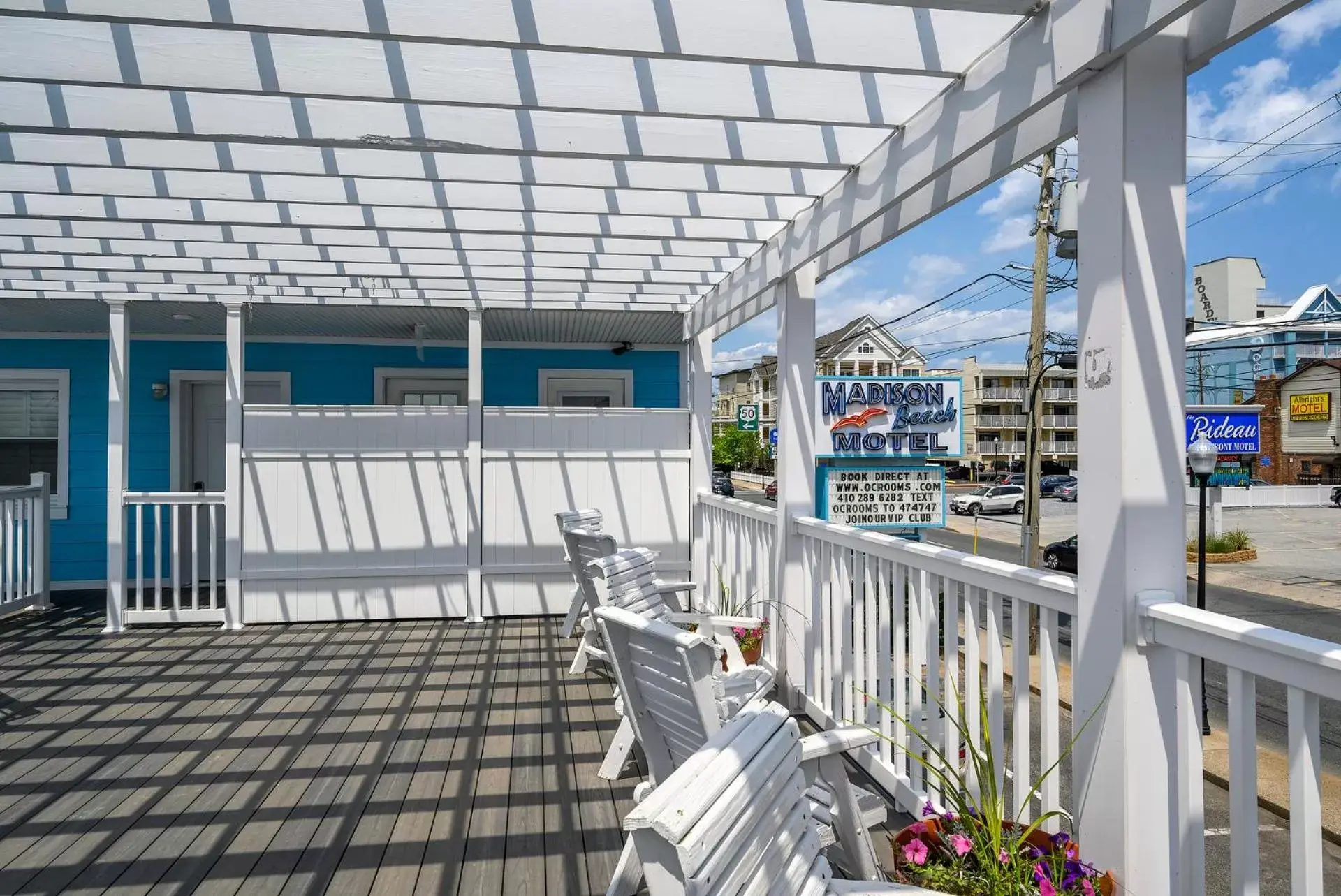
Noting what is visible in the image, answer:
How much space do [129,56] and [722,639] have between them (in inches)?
128

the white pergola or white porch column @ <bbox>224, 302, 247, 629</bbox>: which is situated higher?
the white pergola

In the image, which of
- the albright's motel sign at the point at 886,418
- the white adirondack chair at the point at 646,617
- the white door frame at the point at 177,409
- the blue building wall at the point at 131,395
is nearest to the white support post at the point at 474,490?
the blue building wall at the point at 131,395

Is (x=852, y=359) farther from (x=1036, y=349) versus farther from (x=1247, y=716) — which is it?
(x=1247, y=716)

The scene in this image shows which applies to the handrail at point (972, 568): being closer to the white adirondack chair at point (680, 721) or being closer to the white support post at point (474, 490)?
the white adirondack chair at point (680, 721)

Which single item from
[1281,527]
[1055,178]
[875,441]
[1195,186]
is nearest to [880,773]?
[875,441]

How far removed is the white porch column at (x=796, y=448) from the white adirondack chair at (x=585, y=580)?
2.44 ft

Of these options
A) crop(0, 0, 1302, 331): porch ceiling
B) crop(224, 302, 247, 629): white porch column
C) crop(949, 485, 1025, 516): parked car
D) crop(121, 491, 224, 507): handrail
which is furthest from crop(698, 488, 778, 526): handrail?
crop(949, 485, 1025, 516): parked car

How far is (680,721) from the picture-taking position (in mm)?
2197

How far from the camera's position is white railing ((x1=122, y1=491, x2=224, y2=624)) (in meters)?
5.62

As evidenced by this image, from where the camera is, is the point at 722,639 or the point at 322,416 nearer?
the point at 722,639

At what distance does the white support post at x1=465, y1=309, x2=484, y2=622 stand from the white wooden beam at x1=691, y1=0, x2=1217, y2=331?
295 cm

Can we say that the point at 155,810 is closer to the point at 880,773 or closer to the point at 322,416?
the point at 880,773

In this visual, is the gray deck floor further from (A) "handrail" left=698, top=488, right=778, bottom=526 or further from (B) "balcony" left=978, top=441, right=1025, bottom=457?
(B) "balcony" left=978, top=441, right=1025, bottom=457

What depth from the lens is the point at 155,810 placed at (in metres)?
2.89
